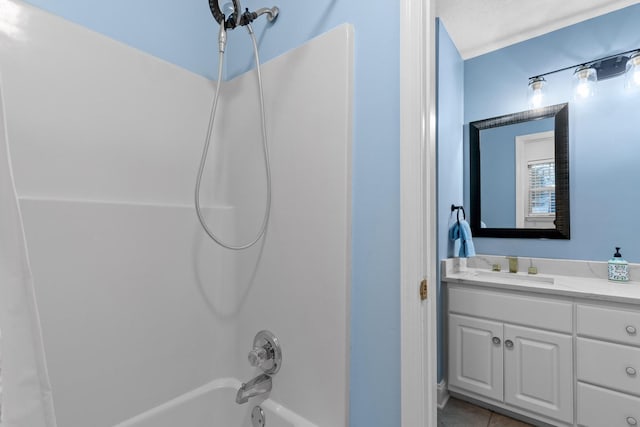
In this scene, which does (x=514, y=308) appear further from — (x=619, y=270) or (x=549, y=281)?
(x=619, y=270)

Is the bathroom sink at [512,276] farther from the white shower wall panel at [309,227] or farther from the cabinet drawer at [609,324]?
the white shower wall panel at [309,227]

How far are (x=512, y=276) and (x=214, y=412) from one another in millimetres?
1927

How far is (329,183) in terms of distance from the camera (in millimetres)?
958

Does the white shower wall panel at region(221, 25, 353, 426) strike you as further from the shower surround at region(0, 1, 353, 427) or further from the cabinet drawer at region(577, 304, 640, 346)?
the cabinet drawer at region(577, 304, 640, 346)

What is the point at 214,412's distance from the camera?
1183 mm

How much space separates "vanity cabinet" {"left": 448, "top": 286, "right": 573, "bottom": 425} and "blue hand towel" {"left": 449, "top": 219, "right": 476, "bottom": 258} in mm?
268

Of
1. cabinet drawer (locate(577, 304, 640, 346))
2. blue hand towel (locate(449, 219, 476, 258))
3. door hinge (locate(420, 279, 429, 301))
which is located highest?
door hinge (locate(420, 279, 429, 301))

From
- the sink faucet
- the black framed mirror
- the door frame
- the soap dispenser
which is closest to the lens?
the door frame

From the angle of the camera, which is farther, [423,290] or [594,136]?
[594,136]

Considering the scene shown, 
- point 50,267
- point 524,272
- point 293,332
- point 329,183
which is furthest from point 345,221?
point 524,272

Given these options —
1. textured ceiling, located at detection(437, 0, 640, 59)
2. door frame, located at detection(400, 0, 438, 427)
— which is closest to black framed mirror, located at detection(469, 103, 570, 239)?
textured ceiling, located at detection(437, 0, 640, 59)

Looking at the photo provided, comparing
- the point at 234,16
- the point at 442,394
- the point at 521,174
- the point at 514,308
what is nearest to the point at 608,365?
the point at 514,308

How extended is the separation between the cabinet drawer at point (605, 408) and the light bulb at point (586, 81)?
5.72ft

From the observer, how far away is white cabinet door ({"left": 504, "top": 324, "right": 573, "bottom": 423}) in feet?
4.99
